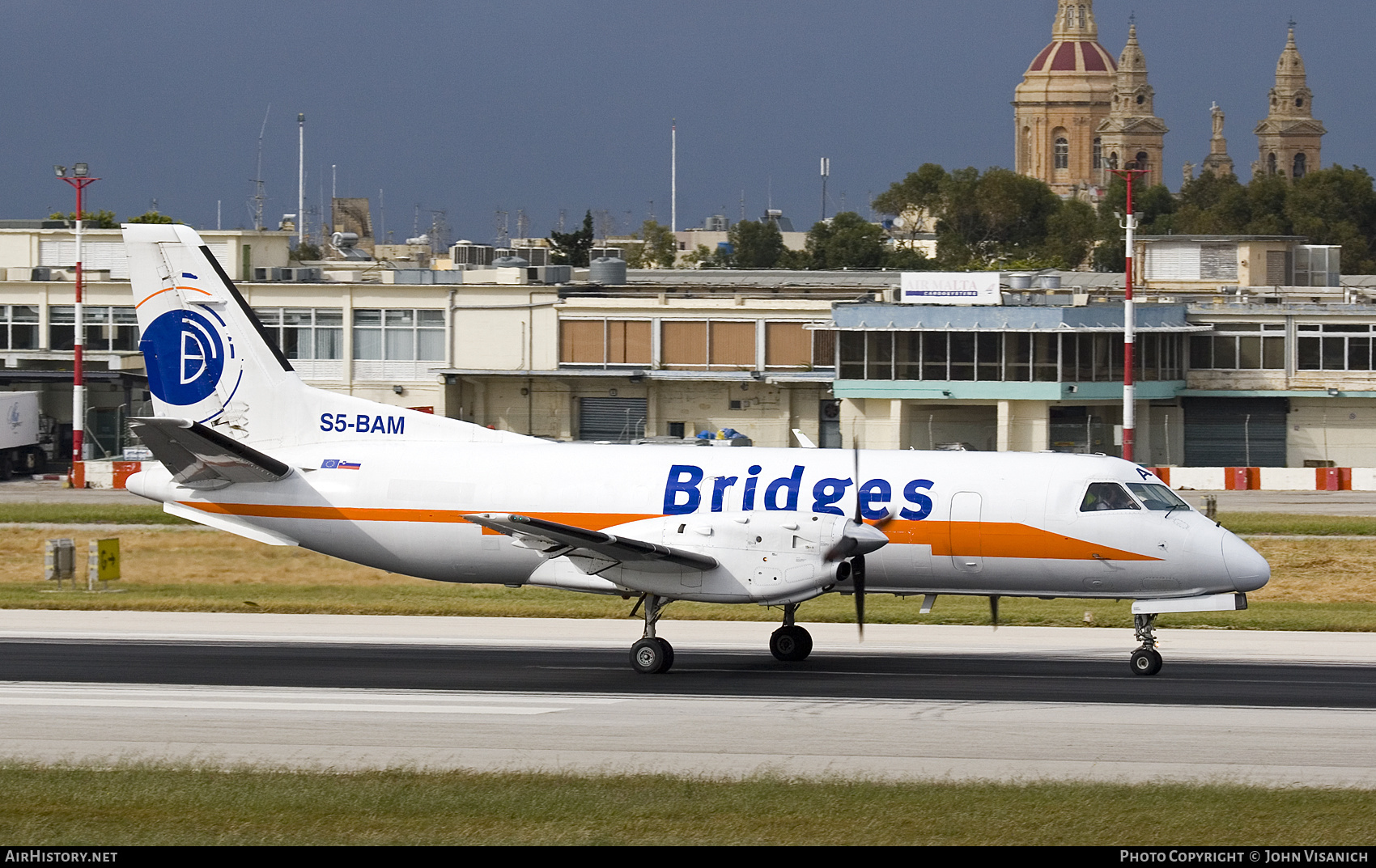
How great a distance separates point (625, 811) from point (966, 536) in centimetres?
1013

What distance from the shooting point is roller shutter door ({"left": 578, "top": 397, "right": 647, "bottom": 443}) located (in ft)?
250

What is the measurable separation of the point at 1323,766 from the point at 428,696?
11399 mm

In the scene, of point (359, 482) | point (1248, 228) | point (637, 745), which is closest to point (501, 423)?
point (359, 482)

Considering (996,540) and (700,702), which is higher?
(996,540)

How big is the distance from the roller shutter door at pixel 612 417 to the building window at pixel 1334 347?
29533 mm

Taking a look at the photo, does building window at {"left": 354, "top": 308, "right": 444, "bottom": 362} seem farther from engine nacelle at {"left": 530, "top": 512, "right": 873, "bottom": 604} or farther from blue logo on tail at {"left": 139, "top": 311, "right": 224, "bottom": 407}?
engine nacelle at {"left": 530, "top": 512, "right": 873, "bottom": 604}

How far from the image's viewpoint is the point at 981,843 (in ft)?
48.7

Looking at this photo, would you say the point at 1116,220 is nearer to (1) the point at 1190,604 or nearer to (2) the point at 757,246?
(2) the point at 757,246

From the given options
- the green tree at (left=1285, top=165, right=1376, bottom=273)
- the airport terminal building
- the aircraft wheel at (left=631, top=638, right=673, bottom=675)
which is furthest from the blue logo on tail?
the green tree at (left=1285, top=165, right=1376, bottom=273)

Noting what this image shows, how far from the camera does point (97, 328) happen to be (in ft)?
253

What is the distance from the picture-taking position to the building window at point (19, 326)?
3031 inches

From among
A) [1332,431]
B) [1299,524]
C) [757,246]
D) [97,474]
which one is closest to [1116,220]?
[757,246]

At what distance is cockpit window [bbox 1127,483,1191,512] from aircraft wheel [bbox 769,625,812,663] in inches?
219
